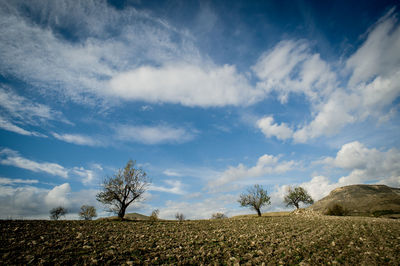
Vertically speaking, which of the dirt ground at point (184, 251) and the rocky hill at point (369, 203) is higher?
the dirt ground at point (184, 251)

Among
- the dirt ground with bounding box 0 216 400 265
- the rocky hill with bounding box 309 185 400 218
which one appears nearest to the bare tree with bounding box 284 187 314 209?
the rocky hill with bounding box 309 185 400 218

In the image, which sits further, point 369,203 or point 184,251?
point 369,203

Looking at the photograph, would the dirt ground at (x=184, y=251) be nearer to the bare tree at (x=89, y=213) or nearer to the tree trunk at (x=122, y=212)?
the tree trunk at (x=122, y=212)

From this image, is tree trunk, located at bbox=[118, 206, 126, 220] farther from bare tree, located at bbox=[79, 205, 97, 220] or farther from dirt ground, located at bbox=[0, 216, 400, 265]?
bare tree, located at bbox=[79, 205, 97, 220]

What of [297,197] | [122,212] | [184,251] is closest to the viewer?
[184,251]

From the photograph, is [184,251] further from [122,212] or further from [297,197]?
[297,197]

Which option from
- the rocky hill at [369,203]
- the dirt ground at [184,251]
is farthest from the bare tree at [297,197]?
the dirt ground at [184,251]

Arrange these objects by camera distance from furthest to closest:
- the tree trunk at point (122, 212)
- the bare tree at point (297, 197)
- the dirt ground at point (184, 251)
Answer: the bare tree at point (297, 197) → the tree trunk at point (122, 212) → the dirt ground at point (184, 251)

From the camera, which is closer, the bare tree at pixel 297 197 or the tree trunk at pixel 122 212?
the tree trunk at pixel 122 212

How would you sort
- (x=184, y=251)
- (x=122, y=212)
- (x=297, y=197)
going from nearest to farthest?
(x=184, y=251), (x=122, y=212), (x=297, y=197)

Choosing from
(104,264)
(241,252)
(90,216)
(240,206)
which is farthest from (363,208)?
(90,216)

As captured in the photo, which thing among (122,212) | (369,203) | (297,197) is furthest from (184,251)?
(369,203)

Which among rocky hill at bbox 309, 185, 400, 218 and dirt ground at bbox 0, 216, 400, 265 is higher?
dirt ground at bbox 0, 216, 400, 265

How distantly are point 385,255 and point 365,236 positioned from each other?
6.40 m
